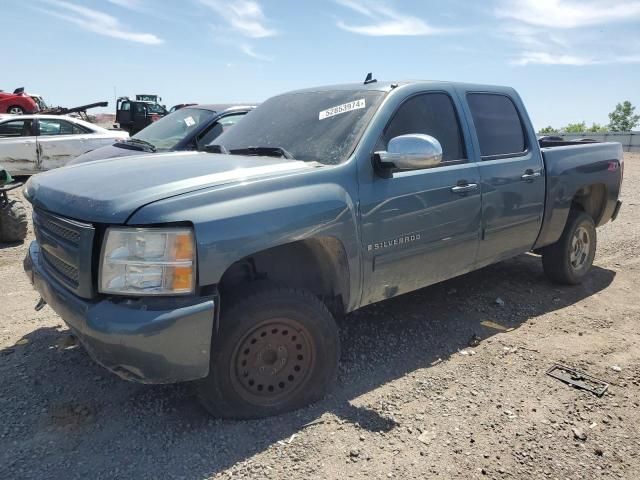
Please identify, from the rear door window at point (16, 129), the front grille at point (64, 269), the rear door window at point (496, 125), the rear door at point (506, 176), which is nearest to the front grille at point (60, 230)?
the front grille at point (64, 269)

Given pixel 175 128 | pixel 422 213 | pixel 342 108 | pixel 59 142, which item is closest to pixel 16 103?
pixel 59 142

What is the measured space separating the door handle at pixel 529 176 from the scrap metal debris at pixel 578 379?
58.8 inches

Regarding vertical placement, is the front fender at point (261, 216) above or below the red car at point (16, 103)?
below

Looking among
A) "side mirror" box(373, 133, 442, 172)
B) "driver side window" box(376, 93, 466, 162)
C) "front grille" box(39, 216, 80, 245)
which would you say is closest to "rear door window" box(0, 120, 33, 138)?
"front grille" box(39, 216, 80, 245)

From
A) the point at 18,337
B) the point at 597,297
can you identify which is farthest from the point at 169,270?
the point at 597,297

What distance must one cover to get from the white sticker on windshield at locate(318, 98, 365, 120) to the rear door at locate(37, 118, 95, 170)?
29.3 ft

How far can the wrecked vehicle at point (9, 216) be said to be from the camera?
6.24 meters

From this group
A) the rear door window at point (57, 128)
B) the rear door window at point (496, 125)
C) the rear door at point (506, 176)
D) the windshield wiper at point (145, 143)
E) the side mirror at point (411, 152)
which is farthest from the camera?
the rear door window at point (57, 128)

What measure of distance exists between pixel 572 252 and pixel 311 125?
3.11m

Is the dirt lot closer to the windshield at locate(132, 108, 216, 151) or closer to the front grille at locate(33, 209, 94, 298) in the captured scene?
the front grille at locate(33, 209, 94, 298)

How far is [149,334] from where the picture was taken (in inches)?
93.6

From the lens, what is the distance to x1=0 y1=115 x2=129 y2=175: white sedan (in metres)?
10.5

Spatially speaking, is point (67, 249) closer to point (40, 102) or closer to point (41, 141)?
point (41, 141)

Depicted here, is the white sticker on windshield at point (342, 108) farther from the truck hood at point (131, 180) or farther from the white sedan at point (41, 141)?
the white sedan at point (41, 141)
